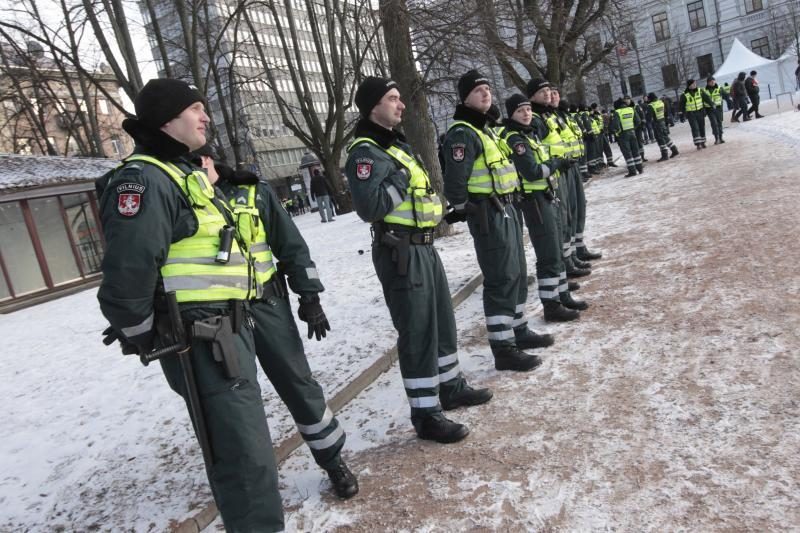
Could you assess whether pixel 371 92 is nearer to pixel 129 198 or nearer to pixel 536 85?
pixel 129 198

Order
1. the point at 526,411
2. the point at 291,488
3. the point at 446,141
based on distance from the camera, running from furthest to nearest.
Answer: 1. the point at 446,141
2. the point at 526,411
3. the point at 291,488

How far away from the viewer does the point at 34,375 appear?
21.6 feet

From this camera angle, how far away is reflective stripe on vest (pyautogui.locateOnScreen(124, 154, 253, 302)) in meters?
2.44

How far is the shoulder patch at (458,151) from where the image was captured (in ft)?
14.0

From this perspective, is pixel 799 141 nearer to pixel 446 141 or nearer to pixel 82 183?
pixel 446 141

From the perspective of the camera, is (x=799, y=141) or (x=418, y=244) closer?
(x=418, y=244)

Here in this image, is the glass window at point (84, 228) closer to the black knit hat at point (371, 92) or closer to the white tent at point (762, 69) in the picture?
the black knit hat at point (371, 92)

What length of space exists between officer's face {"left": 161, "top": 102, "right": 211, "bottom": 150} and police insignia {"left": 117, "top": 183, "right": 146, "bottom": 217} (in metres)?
0.36

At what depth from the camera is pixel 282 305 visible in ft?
9.77

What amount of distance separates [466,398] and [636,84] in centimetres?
5168

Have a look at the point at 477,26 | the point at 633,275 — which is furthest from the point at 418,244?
the point at 477,26

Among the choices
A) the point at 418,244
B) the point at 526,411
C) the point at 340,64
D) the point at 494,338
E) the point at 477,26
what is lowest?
the point at 526,411

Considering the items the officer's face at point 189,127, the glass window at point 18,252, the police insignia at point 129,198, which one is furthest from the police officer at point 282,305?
the glass window at point 18,252

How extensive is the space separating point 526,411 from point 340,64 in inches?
740
